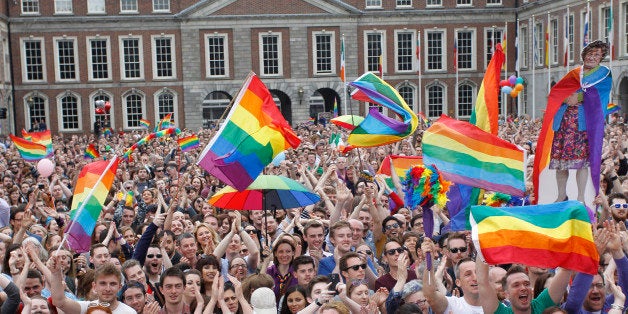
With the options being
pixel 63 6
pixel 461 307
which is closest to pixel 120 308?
pixel 461 307

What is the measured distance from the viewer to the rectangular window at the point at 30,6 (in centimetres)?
4697

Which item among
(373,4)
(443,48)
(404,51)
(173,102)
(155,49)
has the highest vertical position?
(373,4)

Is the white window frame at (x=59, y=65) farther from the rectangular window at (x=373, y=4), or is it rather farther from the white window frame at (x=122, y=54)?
the rectangular window at (x=373, y=4)

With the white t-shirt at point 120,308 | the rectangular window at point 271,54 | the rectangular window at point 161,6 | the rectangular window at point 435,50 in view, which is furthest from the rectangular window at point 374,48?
the white t-shirt at point 120,308

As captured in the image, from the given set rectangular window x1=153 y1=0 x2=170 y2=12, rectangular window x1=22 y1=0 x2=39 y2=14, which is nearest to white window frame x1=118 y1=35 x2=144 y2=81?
rectangular window x1=153 y1=0 x2=170 y2=12

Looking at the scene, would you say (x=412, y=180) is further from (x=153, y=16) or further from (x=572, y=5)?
(x=153, y=16)

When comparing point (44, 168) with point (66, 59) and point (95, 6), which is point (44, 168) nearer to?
point (66, 59)

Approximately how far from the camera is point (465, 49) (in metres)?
49.1

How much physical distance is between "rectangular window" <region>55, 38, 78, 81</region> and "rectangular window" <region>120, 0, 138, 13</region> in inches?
124

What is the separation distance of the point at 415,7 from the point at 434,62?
3200mm

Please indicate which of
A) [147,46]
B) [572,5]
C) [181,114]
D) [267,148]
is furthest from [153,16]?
[267,148]

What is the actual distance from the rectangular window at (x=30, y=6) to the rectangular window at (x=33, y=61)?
5.14ft

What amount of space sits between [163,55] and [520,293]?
142 feet

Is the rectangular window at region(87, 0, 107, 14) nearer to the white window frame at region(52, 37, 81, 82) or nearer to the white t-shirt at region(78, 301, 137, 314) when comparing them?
the white window frame at region(52, 37, 81, 82)
